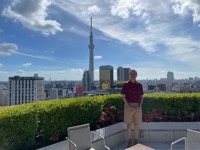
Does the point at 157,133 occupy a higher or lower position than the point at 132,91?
lower

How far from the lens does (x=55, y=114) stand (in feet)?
17.8

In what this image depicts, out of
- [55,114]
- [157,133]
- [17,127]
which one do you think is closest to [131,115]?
[157,133]

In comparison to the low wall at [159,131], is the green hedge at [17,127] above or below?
above

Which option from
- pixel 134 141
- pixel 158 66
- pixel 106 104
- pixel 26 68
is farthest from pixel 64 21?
pixel 26 68

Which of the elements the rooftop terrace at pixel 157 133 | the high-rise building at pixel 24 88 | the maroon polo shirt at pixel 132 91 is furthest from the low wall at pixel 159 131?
the high-rise building at pixel 24 88

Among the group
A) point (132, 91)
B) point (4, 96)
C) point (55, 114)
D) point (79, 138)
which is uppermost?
point (132, 91)

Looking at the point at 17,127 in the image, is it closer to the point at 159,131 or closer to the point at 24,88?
the point at 159,131

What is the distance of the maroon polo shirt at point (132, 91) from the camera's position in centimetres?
604

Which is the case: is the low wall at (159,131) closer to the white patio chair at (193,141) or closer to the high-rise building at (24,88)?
the white patio chair at (193,141)

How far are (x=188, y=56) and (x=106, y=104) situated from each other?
1494 centimetres

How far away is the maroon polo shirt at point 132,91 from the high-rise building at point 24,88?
331 feet

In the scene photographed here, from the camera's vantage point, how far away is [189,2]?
9883mm

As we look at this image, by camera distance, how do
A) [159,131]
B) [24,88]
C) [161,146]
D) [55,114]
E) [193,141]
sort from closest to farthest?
[193,141], [55,114], [161,146], [159,131], [24,88]

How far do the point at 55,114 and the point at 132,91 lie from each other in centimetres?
192
